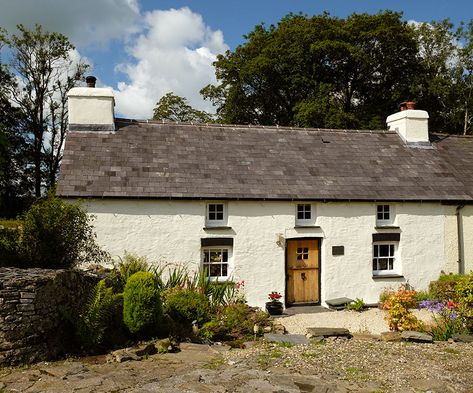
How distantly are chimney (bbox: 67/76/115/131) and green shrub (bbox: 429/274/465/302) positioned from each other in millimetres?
13465

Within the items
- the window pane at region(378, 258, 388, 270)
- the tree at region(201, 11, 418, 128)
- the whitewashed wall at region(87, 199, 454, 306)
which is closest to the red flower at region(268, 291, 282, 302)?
the whitewashed wall at region(87, 199, 454, 306)

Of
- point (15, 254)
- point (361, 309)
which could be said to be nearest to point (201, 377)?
point (15, 254)

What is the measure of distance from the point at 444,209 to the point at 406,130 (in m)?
4.54

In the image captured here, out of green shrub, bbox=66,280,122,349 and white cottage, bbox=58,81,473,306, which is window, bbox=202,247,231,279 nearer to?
white cottage, bbox=58,81,473,306

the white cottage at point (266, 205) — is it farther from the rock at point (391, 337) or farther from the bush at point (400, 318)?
the rock at point (391, 337)

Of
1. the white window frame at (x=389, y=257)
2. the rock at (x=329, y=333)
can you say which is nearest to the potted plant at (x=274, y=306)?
the rock at (x=329, y=333)

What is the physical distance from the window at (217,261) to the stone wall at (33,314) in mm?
6803

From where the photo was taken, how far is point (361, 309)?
14.8 metres

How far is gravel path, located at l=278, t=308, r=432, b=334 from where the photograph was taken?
40.3ft

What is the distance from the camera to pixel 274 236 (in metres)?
15.0

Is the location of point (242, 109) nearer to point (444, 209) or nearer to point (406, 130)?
point (406, 130)

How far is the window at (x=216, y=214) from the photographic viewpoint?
1490 cm

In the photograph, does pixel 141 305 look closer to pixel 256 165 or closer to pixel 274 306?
pixel 274 306

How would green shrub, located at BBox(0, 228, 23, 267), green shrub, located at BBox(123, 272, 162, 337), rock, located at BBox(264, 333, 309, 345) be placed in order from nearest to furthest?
green shrub, located at BBox(123, 272, 162, 337) → green shrub, located at BBox(0, 228, 23, 267) → rock, located at BBox(264, 333, 309, 345)
